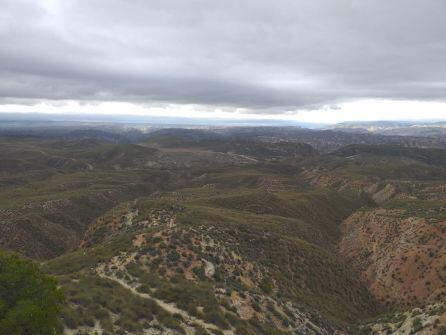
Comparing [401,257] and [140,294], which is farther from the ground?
[140,294]

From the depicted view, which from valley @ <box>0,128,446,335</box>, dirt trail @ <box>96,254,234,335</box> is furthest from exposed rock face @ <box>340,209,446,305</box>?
dirt trail @ <box>96,254,234,335</box>

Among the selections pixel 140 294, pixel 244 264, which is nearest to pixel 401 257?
pixel 244 264

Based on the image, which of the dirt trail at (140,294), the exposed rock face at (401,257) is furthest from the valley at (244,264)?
the exposed rock face at (401,257)

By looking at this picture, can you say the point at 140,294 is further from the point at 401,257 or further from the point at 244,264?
the point at 401,257

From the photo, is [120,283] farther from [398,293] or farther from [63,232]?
[63,232]

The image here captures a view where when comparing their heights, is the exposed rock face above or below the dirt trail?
below

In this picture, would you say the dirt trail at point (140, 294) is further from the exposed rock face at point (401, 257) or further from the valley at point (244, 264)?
the exposed rock face at point (401, 257)

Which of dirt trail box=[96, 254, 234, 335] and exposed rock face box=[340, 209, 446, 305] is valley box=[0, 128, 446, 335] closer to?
dirt trail box=[96, 254, 234, 335]

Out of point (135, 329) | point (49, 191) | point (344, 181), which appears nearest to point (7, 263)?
point (135, 329)

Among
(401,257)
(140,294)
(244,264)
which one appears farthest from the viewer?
(401,257)

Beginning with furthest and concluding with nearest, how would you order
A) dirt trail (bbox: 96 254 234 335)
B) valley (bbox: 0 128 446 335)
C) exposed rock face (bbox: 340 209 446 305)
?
exposed rock face (bbox: 340 209 446 305), valley (bbox: 0 128 446 335), dirt trail (bbox: 96 254 234 335)
